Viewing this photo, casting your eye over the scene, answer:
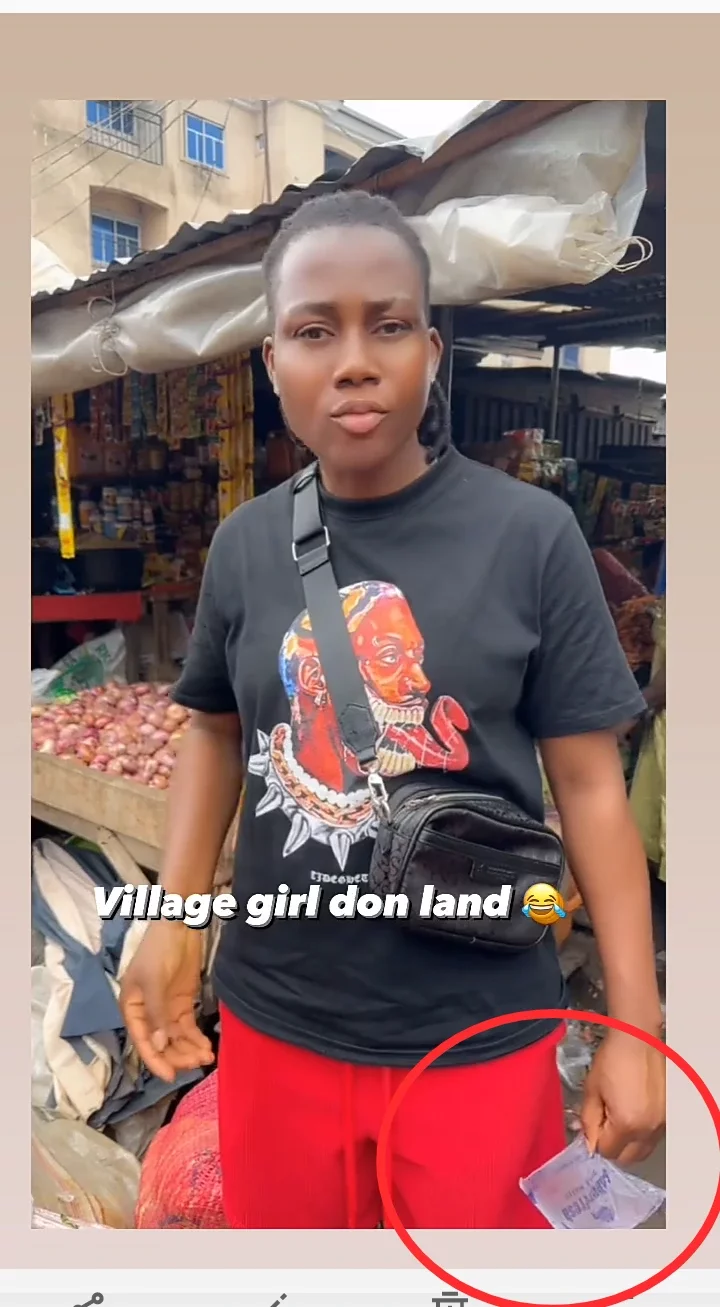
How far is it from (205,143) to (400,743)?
1.59 meters

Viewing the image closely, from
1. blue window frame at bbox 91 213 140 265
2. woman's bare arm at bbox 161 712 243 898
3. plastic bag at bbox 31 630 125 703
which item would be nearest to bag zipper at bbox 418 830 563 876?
woman's bare arm at bbox 161 712 243 898

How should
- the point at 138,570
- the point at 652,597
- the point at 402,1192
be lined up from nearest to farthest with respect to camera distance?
the point at 402,1192 < the point at 652,597 < the point at 138,570

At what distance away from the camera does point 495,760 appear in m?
1.38

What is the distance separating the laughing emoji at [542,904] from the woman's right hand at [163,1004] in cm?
67

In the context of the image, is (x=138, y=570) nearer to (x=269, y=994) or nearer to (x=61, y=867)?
(x=61, y=867)

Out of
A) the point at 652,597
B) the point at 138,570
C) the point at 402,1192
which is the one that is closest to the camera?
the point at 402,1192

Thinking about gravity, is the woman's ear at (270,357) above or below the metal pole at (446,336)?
below

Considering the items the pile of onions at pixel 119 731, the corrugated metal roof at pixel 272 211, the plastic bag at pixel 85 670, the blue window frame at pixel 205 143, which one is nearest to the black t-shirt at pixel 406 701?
the corrugated metal roof at pixel 272 211

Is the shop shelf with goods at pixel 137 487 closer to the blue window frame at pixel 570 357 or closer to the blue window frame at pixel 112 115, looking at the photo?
the blue window frame at pixel 112 115

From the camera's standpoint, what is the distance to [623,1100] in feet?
4.71

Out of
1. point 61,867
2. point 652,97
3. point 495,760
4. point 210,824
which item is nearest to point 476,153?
point 652,97

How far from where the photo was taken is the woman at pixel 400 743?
53.6 inches

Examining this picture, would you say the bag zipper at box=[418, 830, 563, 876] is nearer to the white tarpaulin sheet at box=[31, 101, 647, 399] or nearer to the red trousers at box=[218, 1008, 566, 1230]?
the red trousers at box=[218, 1008, 566, 1230]

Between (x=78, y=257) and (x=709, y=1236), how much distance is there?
10.2ft
